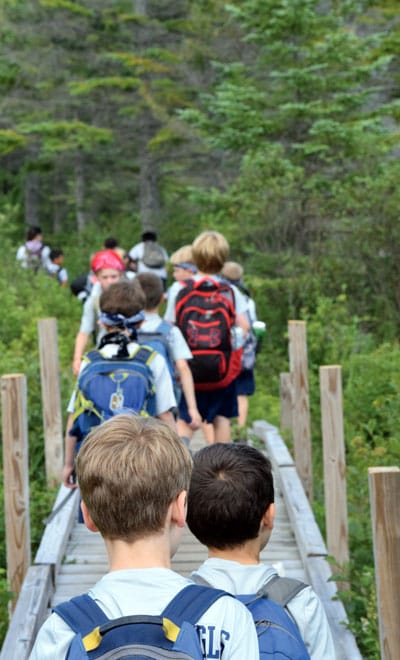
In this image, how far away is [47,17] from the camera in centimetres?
2806

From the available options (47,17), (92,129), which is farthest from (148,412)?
(47,17)

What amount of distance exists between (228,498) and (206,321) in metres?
4.15

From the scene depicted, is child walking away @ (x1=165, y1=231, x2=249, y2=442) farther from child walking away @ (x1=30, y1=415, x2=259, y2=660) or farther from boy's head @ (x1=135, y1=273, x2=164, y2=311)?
child walking away @ (x1=30, y1=415, x2=259, y2=660)

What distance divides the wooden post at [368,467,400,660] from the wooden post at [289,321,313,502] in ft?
16.3

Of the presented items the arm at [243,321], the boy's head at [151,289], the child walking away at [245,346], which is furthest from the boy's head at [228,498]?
the child walking away at [245,346]

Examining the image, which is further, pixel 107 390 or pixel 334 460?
pixel 334 460

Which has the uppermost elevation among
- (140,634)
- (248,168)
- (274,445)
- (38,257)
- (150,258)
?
(248,168)

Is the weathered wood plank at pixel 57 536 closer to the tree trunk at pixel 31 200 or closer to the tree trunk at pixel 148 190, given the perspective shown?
the tree trunk at pixel 148 190

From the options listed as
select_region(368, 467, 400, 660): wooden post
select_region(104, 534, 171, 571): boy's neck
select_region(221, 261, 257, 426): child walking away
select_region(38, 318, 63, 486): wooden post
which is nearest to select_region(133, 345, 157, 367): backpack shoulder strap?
select_region(368, 467, 400, 660): wooden post

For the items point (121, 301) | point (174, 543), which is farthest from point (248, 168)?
point (174, 543)

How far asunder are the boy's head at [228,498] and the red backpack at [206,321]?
159 inches

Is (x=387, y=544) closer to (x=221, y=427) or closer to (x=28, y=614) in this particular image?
(x=28, y=614)

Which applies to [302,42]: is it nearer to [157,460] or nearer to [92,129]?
[92,129]

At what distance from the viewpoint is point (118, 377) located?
5293 mm
